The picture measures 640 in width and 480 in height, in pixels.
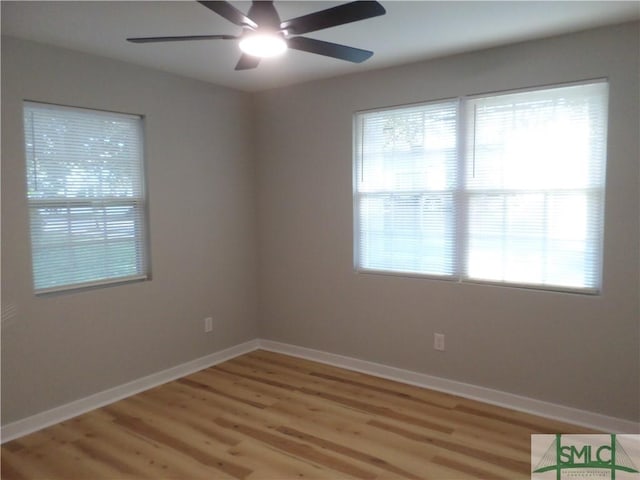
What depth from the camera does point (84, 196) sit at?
10.7ft

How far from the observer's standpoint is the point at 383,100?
3.71 m

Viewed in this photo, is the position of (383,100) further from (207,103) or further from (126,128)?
(126,128)

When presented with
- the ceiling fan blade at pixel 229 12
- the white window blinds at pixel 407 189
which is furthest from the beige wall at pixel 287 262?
the ceiling fan blade at pixel 229 12

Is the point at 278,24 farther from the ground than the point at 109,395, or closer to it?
farther from the ground

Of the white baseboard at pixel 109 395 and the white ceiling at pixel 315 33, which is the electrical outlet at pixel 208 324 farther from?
the white ceiling at pixel 315 33

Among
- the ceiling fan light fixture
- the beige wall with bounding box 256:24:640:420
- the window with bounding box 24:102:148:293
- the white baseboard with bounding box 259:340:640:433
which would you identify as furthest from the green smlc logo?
the window with bounding box 24:102:148:293

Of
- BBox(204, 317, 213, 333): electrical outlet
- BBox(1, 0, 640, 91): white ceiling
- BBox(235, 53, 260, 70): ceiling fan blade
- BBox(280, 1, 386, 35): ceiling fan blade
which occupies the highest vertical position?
BBox(1, 0, 640, 91): white ceiling

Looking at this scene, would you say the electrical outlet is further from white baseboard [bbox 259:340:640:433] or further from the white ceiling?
the white ceiling

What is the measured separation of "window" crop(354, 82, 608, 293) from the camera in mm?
2975

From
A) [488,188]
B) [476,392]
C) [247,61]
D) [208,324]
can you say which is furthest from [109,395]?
[488,188]

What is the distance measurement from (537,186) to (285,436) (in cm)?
231

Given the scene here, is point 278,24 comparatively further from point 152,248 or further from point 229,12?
point 152,248

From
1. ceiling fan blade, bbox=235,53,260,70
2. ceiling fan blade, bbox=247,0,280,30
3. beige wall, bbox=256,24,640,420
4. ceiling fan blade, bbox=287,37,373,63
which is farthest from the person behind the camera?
beige wall, bbox=256,24,640,420

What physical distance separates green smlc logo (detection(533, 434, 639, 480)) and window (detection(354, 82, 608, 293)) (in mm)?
954
